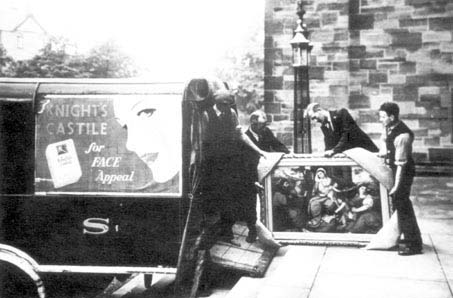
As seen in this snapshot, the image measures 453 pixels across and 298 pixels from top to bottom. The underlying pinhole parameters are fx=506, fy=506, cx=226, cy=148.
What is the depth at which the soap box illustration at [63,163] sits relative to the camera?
513 cm

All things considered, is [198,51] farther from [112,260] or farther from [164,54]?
[112,260]

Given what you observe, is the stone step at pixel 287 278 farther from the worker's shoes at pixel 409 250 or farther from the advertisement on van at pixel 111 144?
the advertisement on van at pixel 111 144

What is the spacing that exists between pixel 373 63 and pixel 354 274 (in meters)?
9.46

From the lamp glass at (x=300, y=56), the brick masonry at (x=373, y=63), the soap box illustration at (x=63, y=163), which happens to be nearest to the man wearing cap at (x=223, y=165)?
the soap box illustration at (x=63, y=163)

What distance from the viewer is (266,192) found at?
655cm

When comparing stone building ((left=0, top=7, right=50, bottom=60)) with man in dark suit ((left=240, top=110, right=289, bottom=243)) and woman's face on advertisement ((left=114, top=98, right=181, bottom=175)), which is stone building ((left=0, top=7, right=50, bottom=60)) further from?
woman's face on advertisement ((left=114, top=98, right=181, bottom=175))

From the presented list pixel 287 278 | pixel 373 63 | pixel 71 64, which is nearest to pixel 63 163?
pixel 287 278

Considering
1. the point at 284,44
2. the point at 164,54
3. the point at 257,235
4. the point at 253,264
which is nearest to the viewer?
the point at 253,264

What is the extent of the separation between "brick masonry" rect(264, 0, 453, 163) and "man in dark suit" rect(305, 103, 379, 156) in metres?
5.76

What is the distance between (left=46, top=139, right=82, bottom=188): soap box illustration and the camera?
5129mm

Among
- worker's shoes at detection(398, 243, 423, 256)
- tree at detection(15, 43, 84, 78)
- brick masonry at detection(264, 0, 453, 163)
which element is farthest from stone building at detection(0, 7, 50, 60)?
worker's shoes at detection(398, 243, 423, 256)

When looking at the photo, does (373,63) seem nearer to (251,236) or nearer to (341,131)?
(341,131)

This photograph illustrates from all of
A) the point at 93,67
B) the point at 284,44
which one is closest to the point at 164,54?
the point at 93,67

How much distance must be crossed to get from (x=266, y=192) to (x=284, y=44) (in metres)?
8.01
